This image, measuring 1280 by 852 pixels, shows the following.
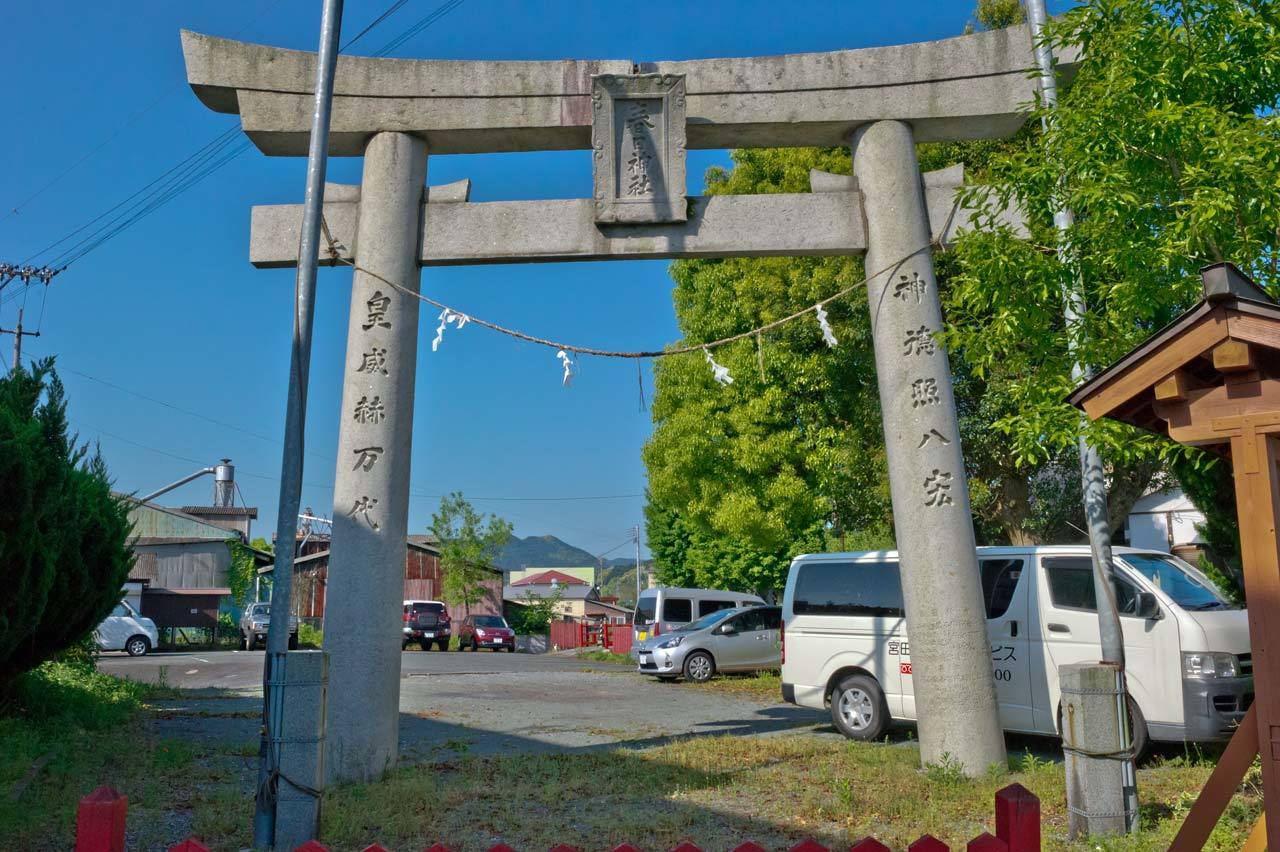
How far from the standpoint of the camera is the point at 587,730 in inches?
502

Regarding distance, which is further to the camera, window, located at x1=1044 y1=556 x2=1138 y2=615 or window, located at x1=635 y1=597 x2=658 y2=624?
window, located at x1=635 y1=597 x2=658 y2=624

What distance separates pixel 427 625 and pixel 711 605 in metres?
16.3

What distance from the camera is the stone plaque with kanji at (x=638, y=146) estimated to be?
10172 mm

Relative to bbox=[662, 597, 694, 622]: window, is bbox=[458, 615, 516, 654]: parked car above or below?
below

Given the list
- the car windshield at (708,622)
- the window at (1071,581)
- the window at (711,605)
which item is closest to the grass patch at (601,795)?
the window at (1071,581)

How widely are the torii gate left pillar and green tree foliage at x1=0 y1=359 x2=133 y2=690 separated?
2512mm

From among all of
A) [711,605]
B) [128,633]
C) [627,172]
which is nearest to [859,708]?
[627,172]

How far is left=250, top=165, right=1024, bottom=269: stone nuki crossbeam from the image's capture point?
1022cm

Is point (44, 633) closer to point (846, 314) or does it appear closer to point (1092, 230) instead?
point (1092, 230)

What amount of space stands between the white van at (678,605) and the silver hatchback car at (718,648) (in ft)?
11.7

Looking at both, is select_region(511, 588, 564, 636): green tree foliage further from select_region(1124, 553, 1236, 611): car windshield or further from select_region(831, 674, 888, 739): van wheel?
select_region(1124, 553, 1236, 611): car windshield

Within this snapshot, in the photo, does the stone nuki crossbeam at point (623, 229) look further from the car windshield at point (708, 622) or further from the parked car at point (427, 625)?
the parked car at point (427, 625)

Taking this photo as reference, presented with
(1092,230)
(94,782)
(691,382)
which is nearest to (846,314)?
(691,382)

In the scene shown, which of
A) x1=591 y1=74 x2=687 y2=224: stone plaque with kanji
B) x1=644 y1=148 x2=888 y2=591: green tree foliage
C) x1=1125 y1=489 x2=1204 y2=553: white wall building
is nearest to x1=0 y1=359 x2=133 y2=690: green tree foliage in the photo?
x1=591 y1=74 x2=687 y2=224: stone plaque with kanji
